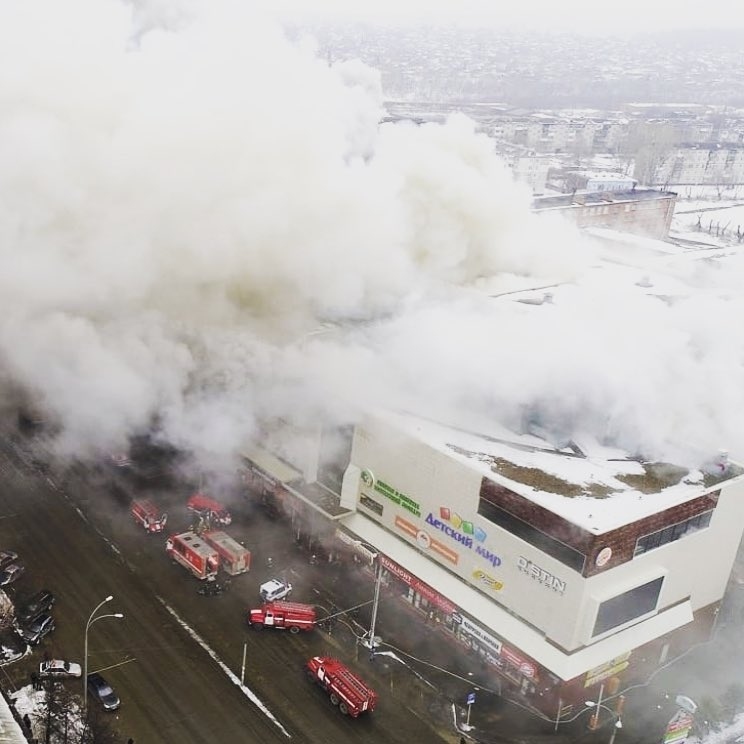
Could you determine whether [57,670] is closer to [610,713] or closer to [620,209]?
[610,713]

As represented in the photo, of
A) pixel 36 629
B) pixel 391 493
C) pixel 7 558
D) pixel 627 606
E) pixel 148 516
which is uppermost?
pixel 391 493

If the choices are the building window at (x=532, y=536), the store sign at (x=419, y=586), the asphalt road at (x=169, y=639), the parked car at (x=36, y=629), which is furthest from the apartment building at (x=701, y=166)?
the parked car at (x=36, y=629)

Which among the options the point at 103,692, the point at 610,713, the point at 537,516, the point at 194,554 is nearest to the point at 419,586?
the point at 537,516

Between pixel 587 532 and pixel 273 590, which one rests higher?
pixel 587 532

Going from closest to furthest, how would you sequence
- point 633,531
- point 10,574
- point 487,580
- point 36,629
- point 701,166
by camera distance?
point 633,531 < point 36,629 < point 487,580 < point 10,574 < point 701,166

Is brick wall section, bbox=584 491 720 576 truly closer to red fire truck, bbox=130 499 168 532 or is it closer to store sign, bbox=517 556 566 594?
store sign, bbox=517 556 566 594

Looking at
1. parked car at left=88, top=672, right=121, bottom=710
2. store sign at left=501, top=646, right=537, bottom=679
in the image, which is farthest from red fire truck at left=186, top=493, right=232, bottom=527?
store sign at left=501, top=646, right=537, bottom=679
